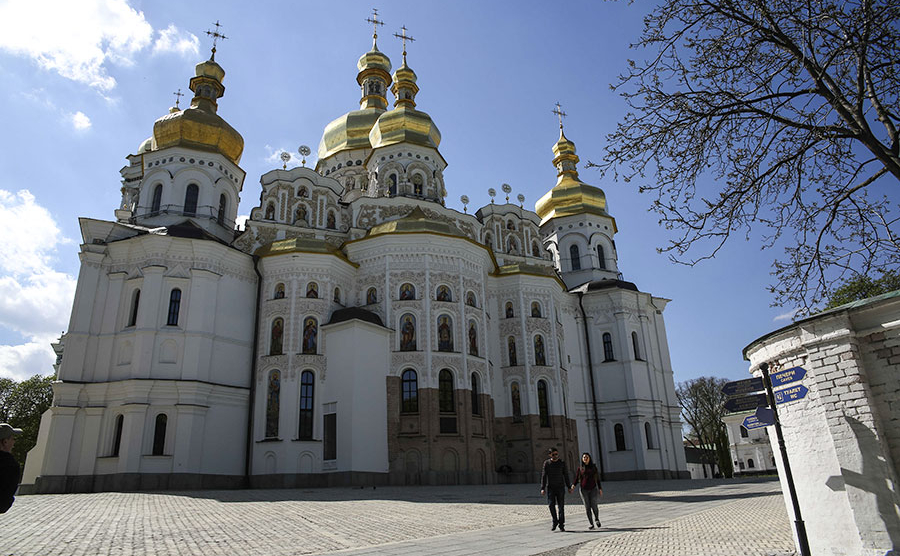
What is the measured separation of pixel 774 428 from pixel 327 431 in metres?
18.6

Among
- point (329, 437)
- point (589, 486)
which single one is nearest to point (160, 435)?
point (329, 437)

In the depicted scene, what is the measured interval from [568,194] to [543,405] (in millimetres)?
16909

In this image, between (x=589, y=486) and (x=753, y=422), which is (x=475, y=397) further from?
(x=753, y=422)

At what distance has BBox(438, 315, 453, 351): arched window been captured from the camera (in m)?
25.2

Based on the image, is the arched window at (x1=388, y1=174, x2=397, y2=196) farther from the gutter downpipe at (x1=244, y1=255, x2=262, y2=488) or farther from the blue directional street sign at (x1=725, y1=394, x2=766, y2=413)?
the blue directional street sign at (x1=725, y1=394, x2=766, y2=413)

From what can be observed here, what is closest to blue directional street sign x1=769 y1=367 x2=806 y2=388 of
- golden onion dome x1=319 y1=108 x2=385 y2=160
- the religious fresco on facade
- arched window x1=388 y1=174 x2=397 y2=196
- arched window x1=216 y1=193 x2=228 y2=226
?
the religious fresco on facade

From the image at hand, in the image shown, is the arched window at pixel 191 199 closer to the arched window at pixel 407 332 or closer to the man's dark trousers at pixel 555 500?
the arched window at pixel 407 332

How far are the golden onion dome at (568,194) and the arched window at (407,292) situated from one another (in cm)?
1663

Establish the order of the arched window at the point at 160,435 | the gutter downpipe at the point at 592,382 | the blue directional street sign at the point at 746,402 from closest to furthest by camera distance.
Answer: the blue directional street sign at the point at 746,402 < the arched window at the point at 160,435 < the gutter downpipe at the point at 592,382

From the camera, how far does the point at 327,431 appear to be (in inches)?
908

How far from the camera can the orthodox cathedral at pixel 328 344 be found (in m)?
22.1

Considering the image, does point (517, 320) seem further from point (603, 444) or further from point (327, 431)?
point (327, 431)

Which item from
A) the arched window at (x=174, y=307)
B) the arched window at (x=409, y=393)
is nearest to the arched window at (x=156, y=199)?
the arched window at (x=174, y=307)

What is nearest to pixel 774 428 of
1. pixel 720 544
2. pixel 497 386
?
pixel 720 544
